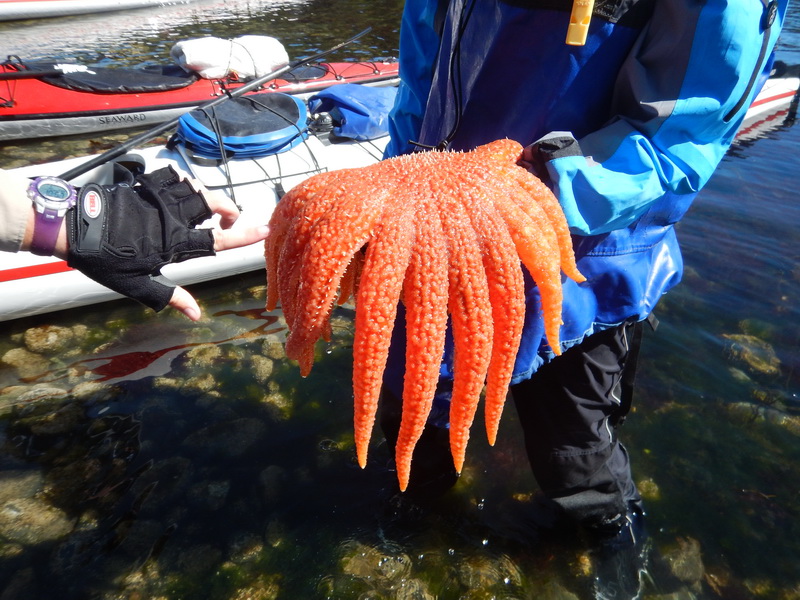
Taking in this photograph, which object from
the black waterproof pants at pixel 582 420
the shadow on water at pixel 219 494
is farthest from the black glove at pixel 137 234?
the shadow on water at pixel 219 494

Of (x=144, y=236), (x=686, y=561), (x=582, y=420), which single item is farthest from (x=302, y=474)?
(x=686, y=561)

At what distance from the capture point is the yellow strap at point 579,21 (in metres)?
1.64

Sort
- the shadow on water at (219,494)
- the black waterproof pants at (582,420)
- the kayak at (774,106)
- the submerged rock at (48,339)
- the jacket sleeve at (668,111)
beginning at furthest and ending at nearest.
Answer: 1. the kayak at (774,106)
2. the submerged rock at (48,339)
3. the shadow on water at (219,494)
4. the black waterproof pants at (582,420)
5. the jacket sleeve at (668,111)

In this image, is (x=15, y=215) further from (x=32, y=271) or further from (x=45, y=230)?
(x=32, y=271)

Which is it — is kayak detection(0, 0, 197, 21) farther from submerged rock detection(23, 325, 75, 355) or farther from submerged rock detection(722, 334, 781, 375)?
submerged rock detection(722, 334, 781, 375)

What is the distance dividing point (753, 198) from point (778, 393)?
3767mm

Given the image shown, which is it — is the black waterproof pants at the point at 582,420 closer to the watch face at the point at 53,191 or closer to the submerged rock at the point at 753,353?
the watch face at the point at 53,191

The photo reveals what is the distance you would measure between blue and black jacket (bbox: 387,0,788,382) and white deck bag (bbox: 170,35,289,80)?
257 inches

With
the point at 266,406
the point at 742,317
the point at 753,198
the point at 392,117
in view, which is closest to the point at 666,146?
the point at 392,117

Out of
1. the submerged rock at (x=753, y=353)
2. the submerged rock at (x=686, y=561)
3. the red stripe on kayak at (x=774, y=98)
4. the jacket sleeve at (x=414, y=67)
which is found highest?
the jacket sleeve at (x=414, y=67)

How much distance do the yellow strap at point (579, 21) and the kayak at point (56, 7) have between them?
17.5 m

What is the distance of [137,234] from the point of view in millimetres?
1948

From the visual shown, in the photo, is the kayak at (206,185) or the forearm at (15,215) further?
the kayak at (206,185)

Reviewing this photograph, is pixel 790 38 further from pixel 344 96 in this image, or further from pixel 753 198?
pixel 344 96
